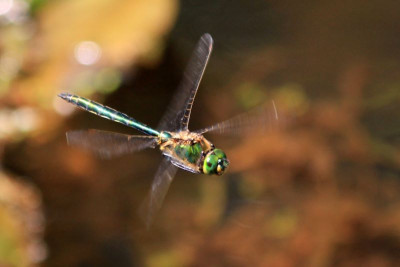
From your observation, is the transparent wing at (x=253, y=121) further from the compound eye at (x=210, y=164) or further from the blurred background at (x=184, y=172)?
the blurred background at (x=184, y=172)

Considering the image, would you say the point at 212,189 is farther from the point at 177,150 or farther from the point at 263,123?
the point at 263,123

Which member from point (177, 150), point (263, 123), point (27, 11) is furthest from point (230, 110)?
point (263, 123)

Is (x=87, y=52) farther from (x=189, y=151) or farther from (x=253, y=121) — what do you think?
(x=253, y=121)

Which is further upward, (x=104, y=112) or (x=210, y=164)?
(x=104, y=112)

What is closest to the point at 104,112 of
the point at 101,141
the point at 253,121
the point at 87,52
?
the point at 101,141

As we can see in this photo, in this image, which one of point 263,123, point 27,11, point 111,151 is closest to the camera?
point 263,123

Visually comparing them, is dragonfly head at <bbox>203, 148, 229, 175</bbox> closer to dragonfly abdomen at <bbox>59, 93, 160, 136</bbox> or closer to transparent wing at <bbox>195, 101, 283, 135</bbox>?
transparent wing at <bbox>195, 101, 283, 135</bbox>
